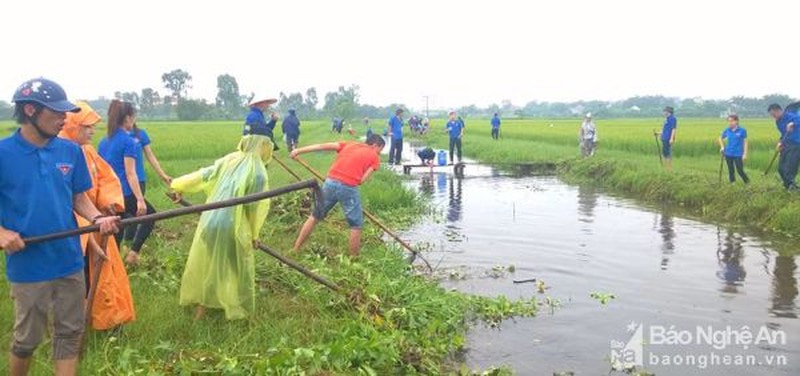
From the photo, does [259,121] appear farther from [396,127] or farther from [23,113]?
[396,127]

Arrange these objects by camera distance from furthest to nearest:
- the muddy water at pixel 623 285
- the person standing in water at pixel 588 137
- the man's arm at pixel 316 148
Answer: the person standing in water at pixel 588 137
the man's arm at pixel 316 148
the muddy water at pixel 623 285

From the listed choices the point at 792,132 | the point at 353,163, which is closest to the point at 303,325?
the point at 353,163

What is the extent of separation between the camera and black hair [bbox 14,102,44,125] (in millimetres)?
3225

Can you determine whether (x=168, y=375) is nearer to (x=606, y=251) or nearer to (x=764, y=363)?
(x=764, y=363)

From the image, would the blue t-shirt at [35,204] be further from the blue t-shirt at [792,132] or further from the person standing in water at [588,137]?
the person standing in water at [588,137]

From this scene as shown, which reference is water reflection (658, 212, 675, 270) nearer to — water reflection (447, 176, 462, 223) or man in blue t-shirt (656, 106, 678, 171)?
water reflection (447, 176, 462, 223)

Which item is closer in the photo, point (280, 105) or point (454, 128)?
point (454, 128)

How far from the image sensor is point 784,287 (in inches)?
271

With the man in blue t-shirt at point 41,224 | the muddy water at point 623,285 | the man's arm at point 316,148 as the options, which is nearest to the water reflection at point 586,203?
the muddy water at point 623,285

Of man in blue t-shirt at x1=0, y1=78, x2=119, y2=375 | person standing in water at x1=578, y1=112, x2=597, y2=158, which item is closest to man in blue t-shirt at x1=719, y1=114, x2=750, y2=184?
person standing in water at x1=578, y1=112, x2=597, y2=158

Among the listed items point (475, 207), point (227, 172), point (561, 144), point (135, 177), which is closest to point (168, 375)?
point (227, 172)

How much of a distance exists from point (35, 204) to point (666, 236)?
8844 mm

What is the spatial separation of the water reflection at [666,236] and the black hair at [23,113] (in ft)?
23.0

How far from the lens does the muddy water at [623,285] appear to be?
5066 mm
